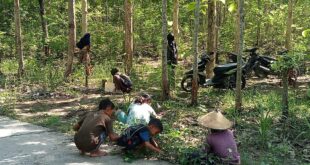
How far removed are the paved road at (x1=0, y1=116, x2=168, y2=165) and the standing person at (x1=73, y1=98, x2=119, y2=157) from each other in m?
0.15

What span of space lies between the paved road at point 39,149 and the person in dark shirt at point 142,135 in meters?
0.24

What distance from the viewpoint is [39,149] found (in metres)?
6.59

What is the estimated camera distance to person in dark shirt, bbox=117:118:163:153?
6012 mm

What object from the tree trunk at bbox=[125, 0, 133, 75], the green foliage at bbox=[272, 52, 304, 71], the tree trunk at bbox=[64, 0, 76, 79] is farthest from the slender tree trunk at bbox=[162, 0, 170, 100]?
the tree trunk at bbox=[64, 0, 76, 79]

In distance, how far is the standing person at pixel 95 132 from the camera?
603 cm

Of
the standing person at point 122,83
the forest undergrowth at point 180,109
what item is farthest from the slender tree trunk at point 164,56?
the standing person at point 122,83

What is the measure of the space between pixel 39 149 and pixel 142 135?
5.80 feet

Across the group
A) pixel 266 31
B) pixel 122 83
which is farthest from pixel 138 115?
pixel 266 31

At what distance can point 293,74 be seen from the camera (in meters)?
11.3

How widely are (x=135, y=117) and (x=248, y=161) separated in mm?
2050

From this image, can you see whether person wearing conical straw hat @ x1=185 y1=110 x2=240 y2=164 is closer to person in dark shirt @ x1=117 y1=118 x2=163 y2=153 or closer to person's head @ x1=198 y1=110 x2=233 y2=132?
person's head @ x1=198 y1=110 x2=233 y2=132

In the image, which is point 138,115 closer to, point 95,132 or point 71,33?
point 95,132

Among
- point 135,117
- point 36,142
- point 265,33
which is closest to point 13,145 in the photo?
point 36,142

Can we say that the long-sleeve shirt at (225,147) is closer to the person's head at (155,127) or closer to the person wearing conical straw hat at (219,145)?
the person wearing conical straw hat at (219,145)
